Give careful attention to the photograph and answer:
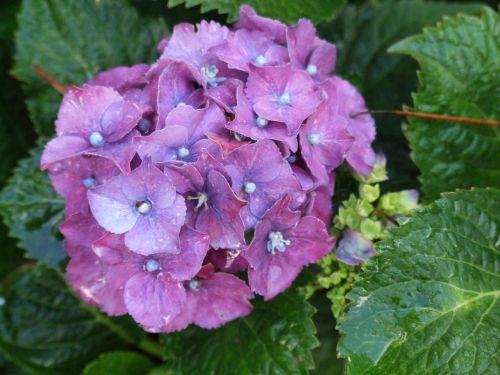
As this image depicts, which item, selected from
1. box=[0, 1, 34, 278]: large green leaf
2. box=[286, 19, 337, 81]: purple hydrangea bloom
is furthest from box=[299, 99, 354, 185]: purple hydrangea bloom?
box=[0, 1, 34, 278]: large green leaf

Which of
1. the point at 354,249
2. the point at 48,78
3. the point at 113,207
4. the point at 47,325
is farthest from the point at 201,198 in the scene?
the point at 47,325

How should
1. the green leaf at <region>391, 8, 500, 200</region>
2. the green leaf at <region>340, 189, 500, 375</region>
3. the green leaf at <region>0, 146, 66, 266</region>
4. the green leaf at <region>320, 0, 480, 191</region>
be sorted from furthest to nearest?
the green leaf at <region>320, 0, 480, 191</region>, the green leaf at <region>0, 146, 66, 266</region>, the green leaf at <region>391, 8, 500, 200</region>, the green leaf at <region>340, 189, 500, 375</region>

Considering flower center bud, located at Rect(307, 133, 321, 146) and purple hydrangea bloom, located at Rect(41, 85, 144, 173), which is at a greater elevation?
purple hydrangea bloom, located at Rect(41, 85, 144, 173)

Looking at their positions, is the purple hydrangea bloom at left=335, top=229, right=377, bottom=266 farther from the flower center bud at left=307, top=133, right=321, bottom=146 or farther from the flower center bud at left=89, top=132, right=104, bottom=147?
the flower center bud at left=89, top=132, right=104, bottom=147

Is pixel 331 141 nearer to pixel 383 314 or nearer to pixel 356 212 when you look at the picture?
pixel 356 212

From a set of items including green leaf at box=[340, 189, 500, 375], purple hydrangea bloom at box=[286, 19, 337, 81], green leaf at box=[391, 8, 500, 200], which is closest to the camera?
green leaf at box=[340, 189, 500, 375]

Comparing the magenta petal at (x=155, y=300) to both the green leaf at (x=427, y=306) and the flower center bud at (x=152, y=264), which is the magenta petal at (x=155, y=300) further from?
the green leaf at (x=427, y=306)
